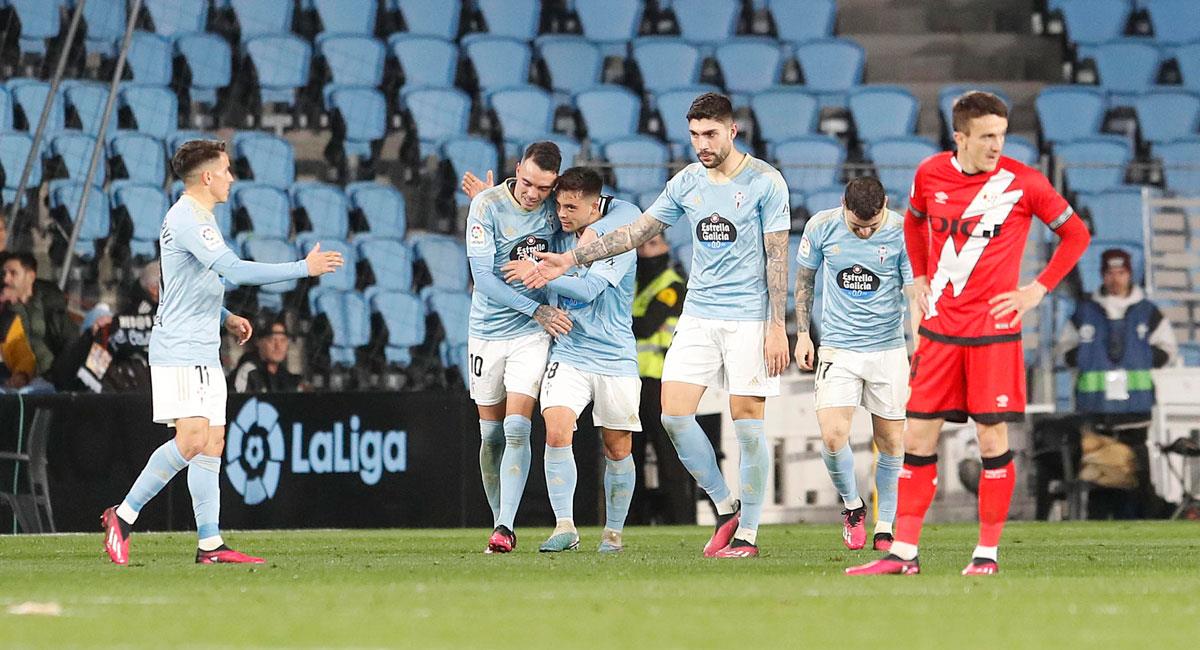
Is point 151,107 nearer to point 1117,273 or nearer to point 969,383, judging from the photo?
point 1117,273

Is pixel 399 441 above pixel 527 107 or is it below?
below

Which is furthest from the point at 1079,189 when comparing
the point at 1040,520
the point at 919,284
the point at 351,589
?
the point at 351,589

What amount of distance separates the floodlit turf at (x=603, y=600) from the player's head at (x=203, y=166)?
1.73 m

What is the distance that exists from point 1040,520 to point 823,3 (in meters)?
7.83

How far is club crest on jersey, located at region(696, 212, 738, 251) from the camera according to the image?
909 centimetres

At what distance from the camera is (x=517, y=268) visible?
29.8 feet

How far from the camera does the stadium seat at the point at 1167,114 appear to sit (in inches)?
763

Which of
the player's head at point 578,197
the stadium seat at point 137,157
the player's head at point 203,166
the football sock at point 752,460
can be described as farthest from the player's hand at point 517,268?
the stadium seat at point 137,157

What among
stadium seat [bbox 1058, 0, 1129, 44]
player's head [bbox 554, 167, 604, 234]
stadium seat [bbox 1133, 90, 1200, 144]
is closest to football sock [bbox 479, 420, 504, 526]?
player's head [bbox 554, 167, 604, 234]

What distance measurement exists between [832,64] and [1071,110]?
247cm

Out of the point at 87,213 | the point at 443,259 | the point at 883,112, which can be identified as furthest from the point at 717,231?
the point at 883,112

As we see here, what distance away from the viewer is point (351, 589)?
6879 mm

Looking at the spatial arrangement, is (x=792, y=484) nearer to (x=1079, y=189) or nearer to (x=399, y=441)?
(x=399, y=441)

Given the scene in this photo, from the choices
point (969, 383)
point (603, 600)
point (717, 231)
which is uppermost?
point (717, 231)
